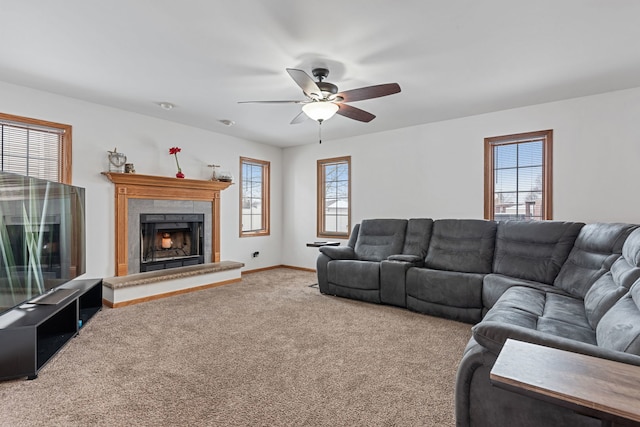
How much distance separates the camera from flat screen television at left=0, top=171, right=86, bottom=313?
7.23ft

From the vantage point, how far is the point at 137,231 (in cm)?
450

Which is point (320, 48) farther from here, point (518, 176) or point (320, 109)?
point (518, 176)

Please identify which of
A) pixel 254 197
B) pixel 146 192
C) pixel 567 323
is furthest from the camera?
pixel 254 197

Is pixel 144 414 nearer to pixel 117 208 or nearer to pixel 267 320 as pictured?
pixel 267 320

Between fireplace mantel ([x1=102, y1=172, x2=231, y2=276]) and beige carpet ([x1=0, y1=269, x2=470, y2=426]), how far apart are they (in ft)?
3.09

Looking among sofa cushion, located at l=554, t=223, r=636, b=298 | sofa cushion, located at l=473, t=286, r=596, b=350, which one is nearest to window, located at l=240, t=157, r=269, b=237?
sofa cushion, located at l=473, t=286, r=596, b=350

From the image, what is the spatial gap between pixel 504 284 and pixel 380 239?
1860 mm

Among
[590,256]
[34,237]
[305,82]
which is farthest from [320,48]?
[590,256]

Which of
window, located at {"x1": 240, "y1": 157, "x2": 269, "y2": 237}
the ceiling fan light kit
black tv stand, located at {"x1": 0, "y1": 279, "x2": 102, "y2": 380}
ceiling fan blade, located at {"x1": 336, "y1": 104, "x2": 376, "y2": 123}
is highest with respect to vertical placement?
ceiling fan blade, located at {"x1": 336, "y1": 104, "x2": 376, "y2": 123}

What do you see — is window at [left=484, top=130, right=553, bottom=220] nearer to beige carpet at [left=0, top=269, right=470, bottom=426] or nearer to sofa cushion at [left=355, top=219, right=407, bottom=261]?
sofa cushion at [left=355, top=219, right=407, bottom=261]

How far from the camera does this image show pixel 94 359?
99.0 inches

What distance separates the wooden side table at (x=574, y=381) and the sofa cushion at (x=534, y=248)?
245cm

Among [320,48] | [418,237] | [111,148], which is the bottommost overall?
[418,237]

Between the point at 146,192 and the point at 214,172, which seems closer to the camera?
the point at 146,192
